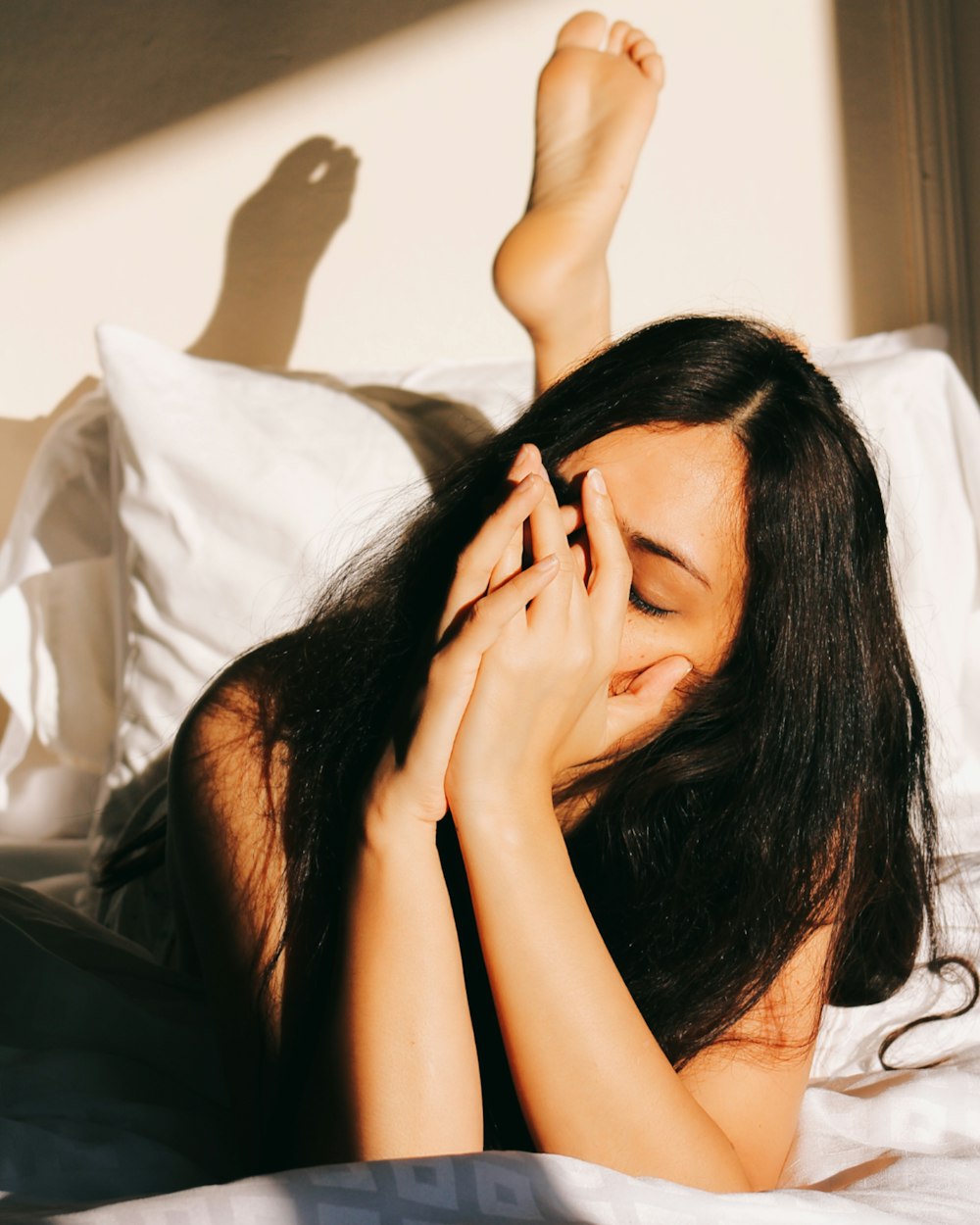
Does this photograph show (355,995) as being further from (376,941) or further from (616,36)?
(616,36)

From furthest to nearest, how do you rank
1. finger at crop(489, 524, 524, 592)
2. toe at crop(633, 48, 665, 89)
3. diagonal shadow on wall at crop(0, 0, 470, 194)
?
diagonal shadow on wall at crop(0, 0, 470, 194) < toe at crop(633, 48, 665, 89) < finger at crop(489, 524, 524, 592)

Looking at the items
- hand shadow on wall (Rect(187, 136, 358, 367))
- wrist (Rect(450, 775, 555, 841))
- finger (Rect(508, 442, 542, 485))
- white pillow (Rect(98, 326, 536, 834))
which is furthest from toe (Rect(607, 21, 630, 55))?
wrist (Rect(450, 775, 555, 841))

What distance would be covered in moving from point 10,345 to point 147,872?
846 mm

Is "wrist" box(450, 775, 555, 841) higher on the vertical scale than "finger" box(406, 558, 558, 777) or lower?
lower

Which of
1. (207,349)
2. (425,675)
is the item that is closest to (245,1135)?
(425,675)

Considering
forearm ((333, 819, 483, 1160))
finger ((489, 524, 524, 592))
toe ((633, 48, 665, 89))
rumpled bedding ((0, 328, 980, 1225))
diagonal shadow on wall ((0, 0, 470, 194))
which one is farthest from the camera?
diagonal shadow on wall ((0, 0, 470, 194))

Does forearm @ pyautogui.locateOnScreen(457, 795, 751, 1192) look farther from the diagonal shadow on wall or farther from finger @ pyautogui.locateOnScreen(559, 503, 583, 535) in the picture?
the diagonal shadow on wall

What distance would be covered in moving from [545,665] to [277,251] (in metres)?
1.03

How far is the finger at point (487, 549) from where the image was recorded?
0.75 m

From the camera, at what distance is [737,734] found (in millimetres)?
891

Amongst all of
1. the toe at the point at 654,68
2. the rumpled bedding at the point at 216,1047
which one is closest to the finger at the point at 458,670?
the rumpled bedding at the point at 216,1047

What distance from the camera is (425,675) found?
29.4 inches

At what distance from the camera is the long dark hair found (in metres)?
0.84

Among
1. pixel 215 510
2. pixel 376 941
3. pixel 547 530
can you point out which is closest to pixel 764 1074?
pixel 376 941
